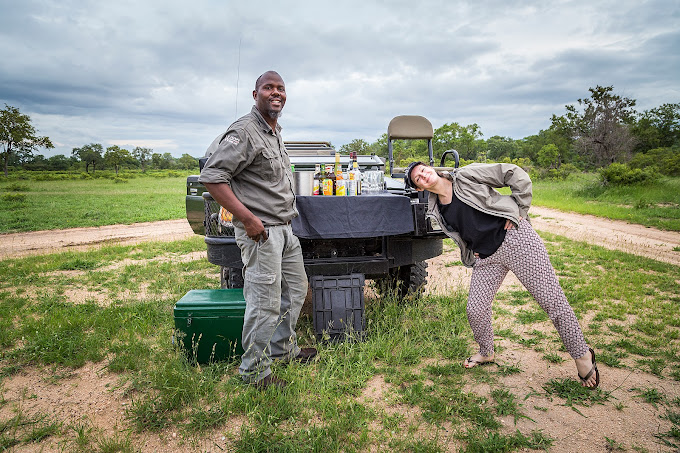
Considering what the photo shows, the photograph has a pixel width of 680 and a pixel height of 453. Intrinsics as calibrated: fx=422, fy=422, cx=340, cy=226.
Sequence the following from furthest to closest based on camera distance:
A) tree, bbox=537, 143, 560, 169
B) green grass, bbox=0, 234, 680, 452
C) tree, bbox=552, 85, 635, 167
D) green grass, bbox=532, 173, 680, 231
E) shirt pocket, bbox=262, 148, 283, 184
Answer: tree, bbox=537, 143, 560, 169, tree, bbox=552, 85, 635, 167, green grass, bbox=532, 173, 680, 231, shirt pocket, bbox=262, 148, 283, 184, green grass, bbox=0, 234, 680, 452

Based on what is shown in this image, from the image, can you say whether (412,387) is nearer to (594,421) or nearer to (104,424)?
(594,421)

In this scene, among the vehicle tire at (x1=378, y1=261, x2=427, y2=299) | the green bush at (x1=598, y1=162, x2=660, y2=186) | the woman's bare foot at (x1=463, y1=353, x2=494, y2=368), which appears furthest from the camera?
the green bush at (x1=598, y1=162, x2=660, y2=186)

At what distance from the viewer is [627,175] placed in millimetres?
15109

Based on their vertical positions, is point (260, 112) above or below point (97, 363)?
above

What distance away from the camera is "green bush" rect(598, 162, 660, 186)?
14.8 meters

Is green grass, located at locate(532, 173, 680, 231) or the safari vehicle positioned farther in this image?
green grass, located at locate(532, 173, 680, 231)

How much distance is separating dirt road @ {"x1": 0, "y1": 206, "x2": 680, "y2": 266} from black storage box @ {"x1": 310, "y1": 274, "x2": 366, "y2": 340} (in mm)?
5669

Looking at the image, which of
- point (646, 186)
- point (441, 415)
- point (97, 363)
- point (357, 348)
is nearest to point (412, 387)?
point (441, 415)

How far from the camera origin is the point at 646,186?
47.8 feet

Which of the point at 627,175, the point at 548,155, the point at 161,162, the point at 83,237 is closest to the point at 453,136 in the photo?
the point at 548,155

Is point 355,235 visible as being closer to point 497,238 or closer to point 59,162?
point 497,238

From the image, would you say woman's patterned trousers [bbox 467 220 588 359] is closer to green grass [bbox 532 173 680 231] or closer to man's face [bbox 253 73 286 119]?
man's face [bbox 253 73 286 119]

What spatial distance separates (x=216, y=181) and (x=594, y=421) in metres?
2.80

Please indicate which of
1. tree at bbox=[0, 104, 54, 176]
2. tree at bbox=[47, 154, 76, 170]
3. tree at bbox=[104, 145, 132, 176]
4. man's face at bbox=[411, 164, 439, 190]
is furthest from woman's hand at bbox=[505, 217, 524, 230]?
tree at bbox=[104, 145, 132, 176]
